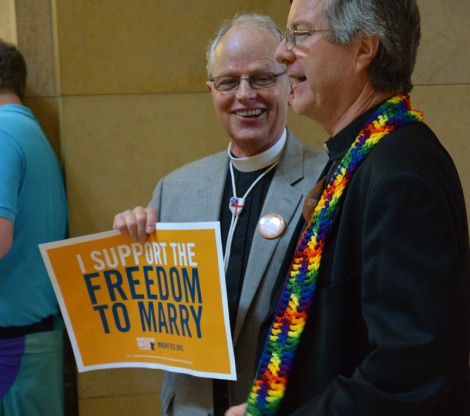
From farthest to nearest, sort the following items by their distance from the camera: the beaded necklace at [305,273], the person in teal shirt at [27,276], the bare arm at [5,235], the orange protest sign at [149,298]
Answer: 1. the person in teal shirt at [27,276]
2. the bare arm at [5,235]
3. the orange protest sign at [149,298]
4. the beaded necklace at [305,273]

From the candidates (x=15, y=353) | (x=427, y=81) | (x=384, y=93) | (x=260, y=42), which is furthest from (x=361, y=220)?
(x=427, y=81)

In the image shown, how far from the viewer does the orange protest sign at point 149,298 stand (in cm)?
201

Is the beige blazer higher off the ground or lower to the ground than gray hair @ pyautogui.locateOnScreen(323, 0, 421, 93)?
lower

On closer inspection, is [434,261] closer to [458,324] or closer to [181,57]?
[458,324]

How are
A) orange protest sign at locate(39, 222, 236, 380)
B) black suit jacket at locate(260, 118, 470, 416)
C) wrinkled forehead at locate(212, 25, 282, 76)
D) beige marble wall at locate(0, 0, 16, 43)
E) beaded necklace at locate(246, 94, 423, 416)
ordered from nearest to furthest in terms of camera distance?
black suit jacket at locate(260, 118, 470, 416)
beaded necklace at locate(246, 94, 423, 416)
orange protest sign at locate(39, 222, 236, 380)
wrinkled forehead at locate(212, 25, 282, 76)
beige marble wall at locate(0, 0, 16, 43)

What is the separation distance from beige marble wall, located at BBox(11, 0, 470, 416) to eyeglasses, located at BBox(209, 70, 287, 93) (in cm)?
100

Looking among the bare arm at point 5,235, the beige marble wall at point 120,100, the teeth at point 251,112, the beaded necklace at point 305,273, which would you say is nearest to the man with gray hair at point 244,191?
the teeth at point 251,112

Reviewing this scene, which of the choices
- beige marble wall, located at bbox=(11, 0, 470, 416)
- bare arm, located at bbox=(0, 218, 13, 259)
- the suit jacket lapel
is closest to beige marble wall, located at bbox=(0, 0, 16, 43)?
beige marble wall, located at bbox=(11, 0, 470, 416)

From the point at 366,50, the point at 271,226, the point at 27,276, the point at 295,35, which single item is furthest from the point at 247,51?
the point at 27,276

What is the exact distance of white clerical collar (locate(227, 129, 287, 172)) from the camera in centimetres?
232

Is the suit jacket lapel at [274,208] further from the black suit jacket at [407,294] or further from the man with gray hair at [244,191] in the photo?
the black suit jacket at [407,294]

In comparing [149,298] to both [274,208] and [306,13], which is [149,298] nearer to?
[274,208]

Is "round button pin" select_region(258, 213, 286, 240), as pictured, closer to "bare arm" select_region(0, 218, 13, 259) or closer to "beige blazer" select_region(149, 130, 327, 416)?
"beige blazer" select_region(149, 130, 327, 416)

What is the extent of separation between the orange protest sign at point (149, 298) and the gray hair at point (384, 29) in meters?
0.71
